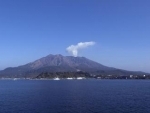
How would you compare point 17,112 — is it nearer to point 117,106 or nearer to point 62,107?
point 62,107

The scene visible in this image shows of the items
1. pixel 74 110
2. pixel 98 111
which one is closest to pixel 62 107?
pixel 74 110

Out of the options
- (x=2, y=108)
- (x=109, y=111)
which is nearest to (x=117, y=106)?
(x=109, y=111)

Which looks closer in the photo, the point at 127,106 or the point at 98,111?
the point at 98,111

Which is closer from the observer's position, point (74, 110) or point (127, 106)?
point (74, 110)

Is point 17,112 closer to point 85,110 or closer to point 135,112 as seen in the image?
point 85,110

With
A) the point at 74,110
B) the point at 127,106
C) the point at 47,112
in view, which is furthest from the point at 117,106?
the point at 47,112

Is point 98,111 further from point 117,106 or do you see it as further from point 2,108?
point 2,108

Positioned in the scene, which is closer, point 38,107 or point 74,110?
point 74,110
